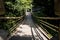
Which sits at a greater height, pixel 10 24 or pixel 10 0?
pixel 10 0

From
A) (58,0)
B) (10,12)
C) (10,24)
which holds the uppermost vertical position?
(58,0)

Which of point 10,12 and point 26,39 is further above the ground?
point 10,12

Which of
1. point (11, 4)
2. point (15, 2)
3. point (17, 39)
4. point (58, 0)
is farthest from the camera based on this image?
point (15, 2)

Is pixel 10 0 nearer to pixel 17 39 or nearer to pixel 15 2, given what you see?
pixel 15 2

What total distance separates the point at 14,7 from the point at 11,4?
0.44 meters

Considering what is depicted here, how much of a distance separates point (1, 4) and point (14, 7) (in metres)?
14.2

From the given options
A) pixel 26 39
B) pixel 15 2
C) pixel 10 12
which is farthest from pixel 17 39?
pixel 15 2

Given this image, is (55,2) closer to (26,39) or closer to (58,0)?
(58,0)

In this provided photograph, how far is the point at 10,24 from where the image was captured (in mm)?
13156

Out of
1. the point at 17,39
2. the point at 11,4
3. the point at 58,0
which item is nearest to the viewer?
the point at 58,0

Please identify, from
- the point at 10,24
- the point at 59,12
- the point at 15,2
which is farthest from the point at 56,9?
the point at 15,2

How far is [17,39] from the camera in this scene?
23.5ft

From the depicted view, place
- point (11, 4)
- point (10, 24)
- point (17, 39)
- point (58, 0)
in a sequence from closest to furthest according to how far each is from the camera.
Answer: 1. point (58, 0)
2. point (17, 39)
3. point (10, 24)
4. point (11, 4)

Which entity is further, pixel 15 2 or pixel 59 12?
pixel 15 2
